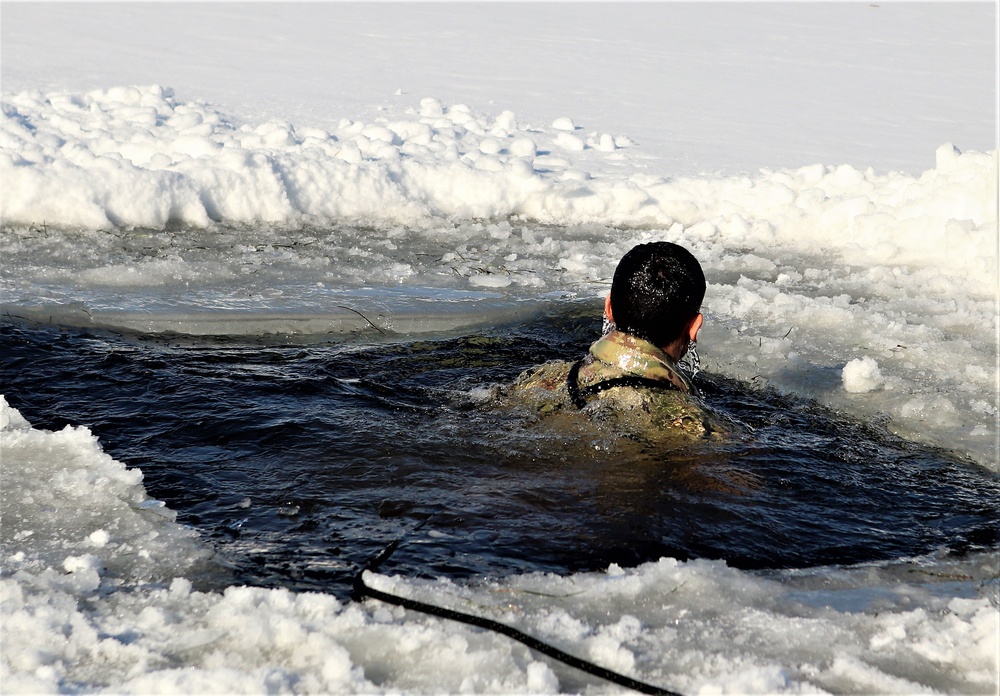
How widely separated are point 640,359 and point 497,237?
11.9 ft

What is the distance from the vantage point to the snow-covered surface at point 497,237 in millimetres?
→ 2725

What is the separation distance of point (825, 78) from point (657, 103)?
3156 millimetres

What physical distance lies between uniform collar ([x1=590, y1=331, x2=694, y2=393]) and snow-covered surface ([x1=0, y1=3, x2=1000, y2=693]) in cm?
107

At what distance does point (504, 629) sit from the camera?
9.12 feet

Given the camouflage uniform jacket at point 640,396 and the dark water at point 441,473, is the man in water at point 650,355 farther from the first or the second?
the dark water at point 441,473

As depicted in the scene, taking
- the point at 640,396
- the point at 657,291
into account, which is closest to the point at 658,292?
the point at 657,291

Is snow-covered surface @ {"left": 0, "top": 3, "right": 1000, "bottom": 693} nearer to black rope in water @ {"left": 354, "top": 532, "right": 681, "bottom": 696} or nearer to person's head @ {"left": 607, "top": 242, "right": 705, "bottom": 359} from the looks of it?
black rope in water @ {"left": 354, "top": 532, "right": 681, "bottom": 696}

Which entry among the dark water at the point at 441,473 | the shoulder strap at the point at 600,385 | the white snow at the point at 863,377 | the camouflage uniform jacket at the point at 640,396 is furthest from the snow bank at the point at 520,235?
the shoulder strap at the point at 600,385

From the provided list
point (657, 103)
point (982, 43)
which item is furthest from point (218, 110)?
point (982, 43)

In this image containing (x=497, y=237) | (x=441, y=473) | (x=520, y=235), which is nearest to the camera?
(x=441, y=473)

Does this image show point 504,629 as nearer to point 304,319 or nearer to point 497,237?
point 304,319

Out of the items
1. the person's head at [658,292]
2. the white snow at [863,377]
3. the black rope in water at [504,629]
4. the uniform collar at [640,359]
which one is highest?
the person's head at [658,292]

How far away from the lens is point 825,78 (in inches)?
559

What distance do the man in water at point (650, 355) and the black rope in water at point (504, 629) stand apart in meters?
1.35
